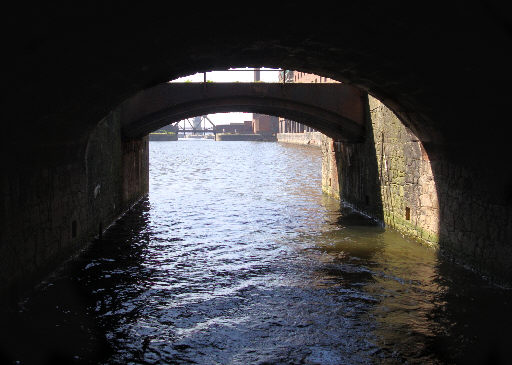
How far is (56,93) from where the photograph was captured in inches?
299

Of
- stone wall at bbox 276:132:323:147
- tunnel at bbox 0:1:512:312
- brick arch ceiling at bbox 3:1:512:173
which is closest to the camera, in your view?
brick arch ceiling at bbox 3:1:512:173

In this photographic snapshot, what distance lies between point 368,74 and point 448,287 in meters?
4.23

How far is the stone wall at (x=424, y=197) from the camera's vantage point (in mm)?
9227

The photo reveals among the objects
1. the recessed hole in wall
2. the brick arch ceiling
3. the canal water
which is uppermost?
the brick arch ceiling

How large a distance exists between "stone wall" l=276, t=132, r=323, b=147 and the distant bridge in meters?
40.6

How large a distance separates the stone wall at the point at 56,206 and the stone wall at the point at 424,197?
8.25m

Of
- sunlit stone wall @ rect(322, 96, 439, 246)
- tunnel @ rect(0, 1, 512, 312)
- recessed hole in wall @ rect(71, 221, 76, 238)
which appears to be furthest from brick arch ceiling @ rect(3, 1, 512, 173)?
recessed hole in wall @ rect(71, 221, 76, 238)

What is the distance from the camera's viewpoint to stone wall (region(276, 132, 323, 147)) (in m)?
71.9

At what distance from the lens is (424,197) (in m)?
12.4

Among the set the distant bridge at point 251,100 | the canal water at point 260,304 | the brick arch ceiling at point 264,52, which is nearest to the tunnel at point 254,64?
the brick arch ceiling at point 264,52

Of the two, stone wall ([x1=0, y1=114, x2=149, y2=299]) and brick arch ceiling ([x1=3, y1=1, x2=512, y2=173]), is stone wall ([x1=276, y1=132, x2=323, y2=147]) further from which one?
brick arch ceiling ([x1=3, y1=1, x2=512, y2=173])

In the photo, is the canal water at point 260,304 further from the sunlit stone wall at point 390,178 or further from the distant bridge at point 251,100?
the distant bridge at point 251,100

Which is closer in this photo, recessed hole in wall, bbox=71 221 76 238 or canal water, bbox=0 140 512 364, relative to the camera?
canal water, bbox=0 140 512 364

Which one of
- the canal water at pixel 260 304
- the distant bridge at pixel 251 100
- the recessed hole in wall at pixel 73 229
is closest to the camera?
the canal water at pixel 260 304
